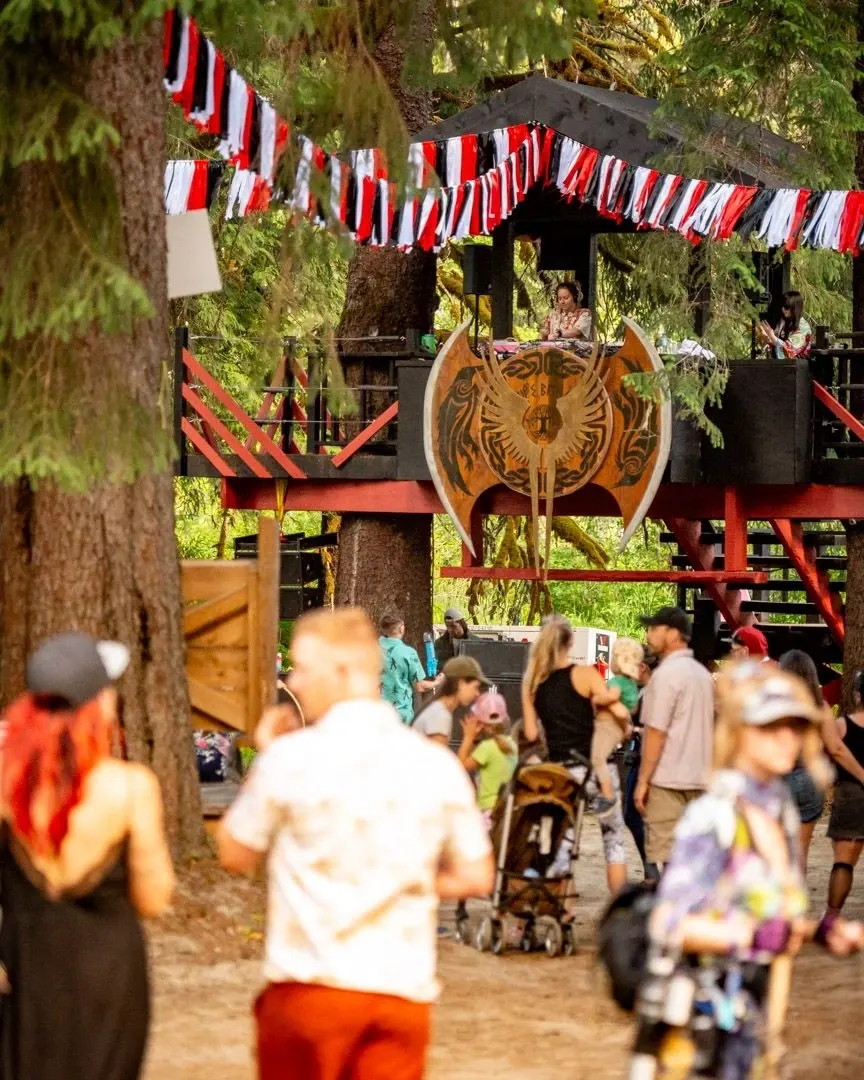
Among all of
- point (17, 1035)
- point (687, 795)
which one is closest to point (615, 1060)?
point (687, 795)

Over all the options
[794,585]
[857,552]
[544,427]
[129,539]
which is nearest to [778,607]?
[794,585]

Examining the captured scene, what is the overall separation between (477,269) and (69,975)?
15493mm

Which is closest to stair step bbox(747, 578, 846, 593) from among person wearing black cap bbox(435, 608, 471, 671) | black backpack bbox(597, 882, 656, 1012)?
person wearing black cap bbox(435, 608, 471, 671)

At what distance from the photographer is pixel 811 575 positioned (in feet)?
63.5

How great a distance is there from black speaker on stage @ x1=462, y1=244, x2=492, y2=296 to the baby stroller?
9502mm

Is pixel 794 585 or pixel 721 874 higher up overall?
pixel 794 585

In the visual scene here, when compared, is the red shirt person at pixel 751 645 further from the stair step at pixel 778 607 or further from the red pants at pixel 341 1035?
the red pants at pixel 341 1035

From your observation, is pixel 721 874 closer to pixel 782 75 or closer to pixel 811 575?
pixel 782 75

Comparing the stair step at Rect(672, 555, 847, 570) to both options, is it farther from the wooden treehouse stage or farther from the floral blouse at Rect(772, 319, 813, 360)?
the floral blouse at Rect(772, 319, 813, 360)

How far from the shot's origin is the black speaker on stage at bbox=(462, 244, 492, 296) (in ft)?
64.5

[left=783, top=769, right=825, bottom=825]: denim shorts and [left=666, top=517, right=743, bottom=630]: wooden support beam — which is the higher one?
[left=666, top=517, right=743, bottom=630]: wooden support beam

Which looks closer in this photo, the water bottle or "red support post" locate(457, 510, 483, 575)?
"red support post" locate(457, 510, 483, 575)

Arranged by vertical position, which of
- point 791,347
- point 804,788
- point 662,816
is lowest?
point 662,816

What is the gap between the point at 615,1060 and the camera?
332 inches
